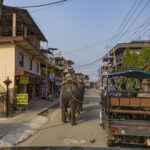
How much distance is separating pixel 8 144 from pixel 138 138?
4.64 metres

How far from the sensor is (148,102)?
5.34 meters

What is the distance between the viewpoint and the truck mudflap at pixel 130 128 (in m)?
4.76

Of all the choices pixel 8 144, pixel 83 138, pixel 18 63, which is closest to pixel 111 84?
pixel 83 138

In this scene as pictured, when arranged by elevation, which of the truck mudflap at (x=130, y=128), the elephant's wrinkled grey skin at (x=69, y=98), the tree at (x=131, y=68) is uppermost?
the tree at (x=131, y=68)

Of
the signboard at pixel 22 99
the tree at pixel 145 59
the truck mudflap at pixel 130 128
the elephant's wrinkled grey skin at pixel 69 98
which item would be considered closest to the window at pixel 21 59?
the signboard at pixel 22 99

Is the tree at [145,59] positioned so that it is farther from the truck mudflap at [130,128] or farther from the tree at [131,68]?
the truck mudflap at [130,128]

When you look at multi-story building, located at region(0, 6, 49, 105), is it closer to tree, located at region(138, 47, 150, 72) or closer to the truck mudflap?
the truck mudflap

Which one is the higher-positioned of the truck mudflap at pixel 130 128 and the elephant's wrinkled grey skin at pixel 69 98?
the elephant's wrinkled grey skin at pixel 69 98

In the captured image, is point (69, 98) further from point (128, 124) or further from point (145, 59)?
point (145, 59)

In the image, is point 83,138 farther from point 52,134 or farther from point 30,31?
point 30,31

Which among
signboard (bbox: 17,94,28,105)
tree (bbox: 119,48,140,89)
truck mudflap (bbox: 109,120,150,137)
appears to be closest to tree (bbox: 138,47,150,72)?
tree (bbox: 119,48,140,89)

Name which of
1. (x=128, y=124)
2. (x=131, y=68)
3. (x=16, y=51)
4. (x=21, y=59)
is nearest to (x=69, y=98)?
(x=128, y=124)

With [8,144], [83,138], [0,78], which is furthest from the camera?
[0,78]

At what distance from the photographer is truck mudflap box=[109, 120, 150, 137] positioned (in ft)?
15.6
